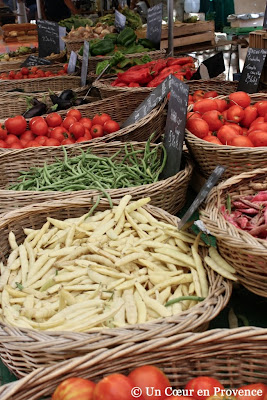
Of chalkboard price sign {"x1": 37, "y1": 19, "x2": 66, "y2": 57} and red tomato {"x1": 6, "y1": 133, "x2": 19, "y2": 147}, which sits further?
chalkboard price sign {"x1": 37, "y1": 19, "x2": 66, "y2": 57}

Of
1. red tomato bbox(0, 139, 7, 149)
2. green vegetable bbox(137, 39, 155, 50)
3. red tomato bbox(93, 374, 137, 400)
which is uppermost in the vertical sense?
green vegetable bbox(137, 39, 155, 50)

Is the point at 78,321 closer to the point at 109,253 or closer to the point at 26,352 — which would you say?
the point at 26,352

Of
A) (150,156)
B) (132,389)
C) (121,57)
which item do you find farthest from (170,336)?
(121,57)

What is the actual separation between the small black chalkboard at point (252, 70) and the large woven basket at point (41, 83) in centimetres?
226

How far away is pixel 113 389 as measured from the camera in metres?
1.17

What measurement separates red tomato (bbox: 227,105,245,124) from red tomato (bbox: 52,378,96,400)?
210 cm

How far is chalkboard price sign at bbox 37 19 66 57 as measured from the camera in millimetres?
6023

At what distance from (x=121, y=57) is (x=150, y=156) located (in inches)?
94.5

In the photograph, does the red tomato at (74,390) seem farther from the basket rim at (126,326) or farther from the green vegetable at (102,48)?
the green vegetable at (102,48)

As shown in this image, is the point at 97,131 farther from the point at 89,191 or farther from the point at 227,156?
the point at 227,156

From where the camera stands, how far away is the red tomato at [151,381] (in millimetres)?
1250

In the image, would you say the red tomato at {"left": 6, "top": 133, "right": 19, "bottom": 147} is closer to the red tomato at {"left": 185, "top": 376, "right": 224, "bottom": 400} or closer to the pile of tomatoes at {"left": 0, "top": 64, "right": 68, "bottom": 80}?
the pile of tomatoes at {"left": 0, "top": 64, "right": 68, "bottom": 80}

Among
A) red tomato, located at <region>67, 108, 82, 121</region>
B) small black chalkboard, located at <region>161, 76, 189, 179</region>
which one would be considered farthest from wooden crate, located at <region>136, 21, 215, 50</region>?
small black chalkboard, located at <region>161, 76, 189, 179</region>

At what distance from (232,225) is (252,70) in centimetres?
200
